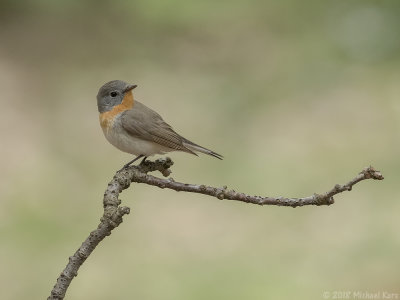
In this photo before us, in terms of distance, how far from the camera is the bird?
379 centimetres

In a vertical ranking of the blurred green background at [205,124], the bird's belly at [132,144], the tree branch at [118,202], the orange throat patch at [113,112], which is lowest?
the tree branch at [118,202]

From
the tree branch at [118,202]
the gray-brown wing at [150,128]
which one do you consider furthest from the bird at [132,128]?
the tree branch at [118,202]

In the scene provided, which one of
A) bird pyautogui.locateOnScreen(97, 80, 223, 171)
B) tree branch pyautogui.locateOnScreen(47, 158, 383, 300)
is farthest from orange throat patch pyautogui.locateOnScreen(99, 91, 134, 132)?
tree branch pyautogui.locateOnScreen(47, 158, 383, 300)

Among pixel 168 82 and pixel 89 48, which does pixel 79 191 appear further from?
pixel 89 48

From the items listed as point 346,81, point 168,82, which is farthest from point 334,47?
point 168,82

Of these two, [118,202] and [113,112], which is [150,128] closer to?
[113,112]

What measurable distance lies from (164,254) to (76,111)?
3.41m

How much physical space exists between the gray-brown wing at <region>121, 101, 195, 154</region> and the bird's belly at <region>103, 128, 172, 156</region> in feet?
0.08

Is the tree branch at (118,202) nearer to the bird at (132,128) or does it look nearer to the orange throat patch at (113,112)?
the bird at (132,128)

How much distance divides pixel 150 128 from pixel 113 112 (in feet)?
0.73

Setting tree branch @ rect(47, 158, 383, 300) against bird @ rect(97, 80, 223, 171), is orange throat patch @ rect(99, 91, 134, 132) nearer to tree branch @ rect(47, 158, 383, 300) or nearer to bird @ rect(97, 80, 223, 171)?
bird @ rect(97, 80, 223, 171)

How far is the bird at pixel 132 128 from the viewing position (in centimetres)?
379

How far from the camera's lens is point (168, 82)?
10.6 metres

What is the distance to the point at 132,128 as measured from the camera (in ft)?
12.8
